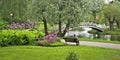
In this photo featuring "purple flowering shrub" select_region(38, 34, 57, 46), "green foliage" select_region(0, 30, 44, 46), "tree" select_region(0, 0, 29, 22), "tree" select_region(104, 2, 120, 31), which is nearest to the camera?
"tree" select_region(0, 0, 29, 22)

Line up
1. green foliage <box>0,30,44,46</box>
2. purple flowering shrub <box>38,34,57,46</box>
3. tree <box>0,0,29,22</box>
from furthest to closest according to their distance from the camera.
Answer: purple flowering shrub <box>38,34,57,46</box>
green foliage <box>0,30,44,46</box>
tree <box>0,0,29,22</box>

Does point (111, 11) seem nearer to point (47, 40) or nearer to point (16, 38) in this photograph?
point (47, 40)

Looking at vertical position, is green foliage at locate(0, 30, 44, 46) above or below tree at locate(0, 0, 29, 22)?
below

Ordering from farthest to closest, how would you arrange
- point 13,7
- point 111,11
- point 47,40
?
point 111,11, point 47,40, point 13,7

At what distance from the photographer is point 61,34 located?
32.6m

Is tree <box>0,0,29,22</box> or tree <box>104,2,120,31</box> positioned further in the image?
tree <box>104,2,120,31</box>

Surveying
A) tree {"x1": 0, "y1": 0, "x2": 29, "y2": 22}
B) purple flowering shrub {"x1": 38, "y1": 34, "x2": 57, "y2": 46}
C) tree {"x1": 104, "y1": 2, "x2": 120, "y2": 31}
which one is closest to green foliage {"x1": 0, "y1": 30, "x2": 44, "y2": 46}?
purple flowering shrub {"x1": 38, "y1": 34, "x2": 57, "y2": 46}

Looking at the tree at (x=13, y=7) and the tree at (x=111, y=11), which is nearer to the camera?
the tree at (x=13, y=7)

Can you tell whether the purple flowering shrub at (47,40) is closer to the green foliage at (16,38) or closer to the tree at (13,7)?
the green foliage at (16,38)

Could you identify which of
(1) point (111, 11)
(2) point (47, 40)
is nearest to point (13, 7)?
(2) point (47, 40)

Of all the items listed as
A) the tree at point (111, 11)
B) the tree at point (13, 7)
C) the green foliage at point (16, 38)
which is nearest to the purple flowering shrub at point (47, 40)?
the green foliage at point (16, 38)

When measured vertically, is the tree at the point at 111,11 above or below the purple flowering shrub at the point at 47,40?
above

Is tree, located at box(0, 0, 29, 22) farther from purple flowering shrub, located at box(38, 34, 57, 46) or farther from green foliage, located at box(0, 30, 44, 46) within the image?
purple flowering shrub, located at box(38, 34, 57, 46)

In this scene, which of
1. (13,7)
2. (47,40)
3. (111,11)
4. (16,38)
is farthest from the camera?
(111,11)
